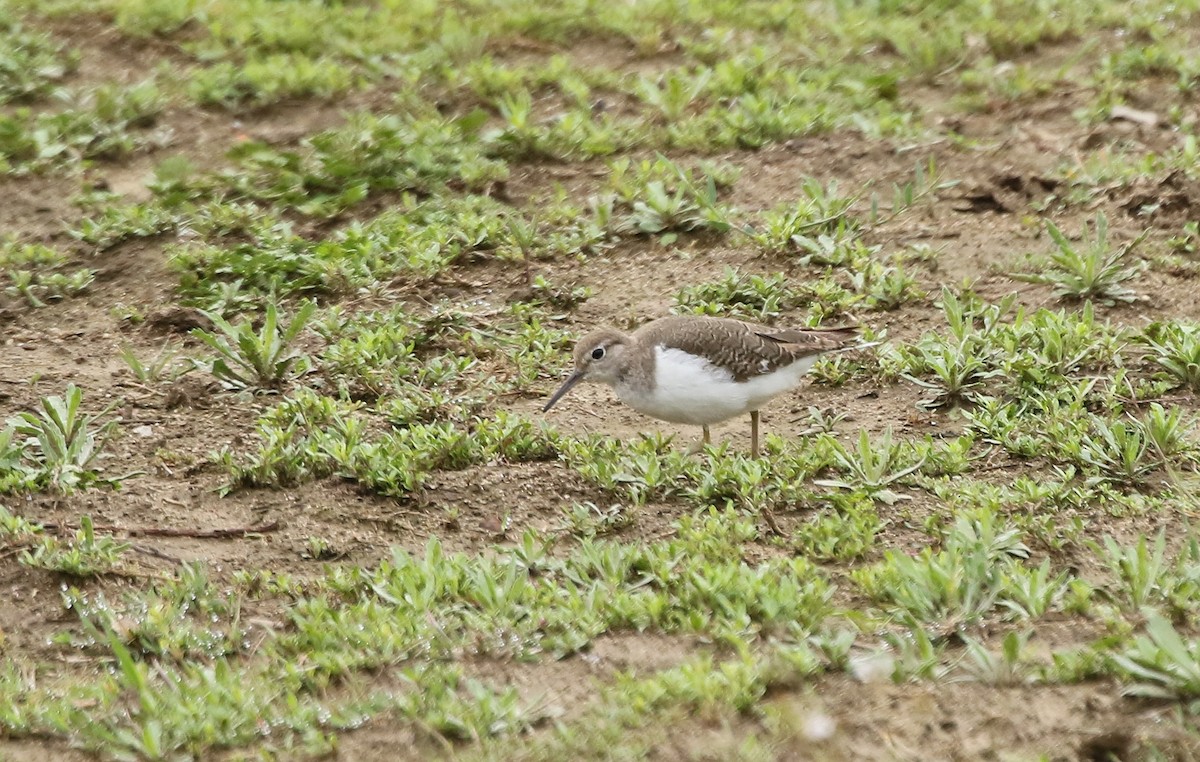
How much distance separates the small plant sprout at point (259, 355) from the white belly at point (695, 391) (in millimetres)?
1781

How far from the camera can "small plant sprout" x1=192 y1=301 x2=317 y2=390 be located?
750 cm

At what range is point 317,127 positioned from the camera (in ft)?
33.6

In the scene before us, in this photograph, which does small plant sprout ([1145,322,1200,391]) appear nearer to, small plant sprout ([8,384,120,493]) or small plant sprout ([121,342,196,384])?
small plant sprout ([121,342,196,384])

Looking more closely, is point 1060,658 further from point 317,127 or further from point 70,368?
point 317,127

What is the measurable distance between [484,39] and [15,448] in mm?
5542

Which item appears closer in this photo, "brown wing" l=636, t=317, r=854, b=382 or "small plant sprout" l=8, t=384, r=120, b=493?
"small plant sprout" l=8, t=384, r=120, b=493

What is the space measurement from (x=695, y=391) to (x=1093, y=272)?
2610 mm

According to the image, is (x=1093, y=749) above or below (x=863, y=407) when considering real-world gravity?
above

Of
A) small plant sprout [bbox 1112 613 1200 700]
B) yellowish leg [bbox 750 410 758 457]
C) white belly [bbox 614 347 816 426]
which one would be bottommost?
yellowish leg [bbox 750 410 758 457]

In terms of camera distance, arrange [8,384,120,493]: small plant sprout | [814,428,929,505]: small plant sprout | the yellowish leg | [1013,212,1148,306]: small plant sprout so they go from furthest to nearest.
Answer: [1013,212,1148,306]: small plant sprout, the yellowish leg, [8,384,120,493]: small plant sprout, [814,428,929,505]: small plant sprout

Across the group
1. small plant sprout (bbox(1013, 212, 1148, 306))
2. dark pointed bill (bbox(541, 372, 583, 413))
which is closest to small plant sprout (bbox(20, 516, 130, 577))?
dark pointed bill (bbox(541, 372, 583, 413))

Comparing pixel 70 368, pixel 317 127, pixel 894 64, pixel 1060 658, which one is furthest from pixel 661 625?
pixel 894 64

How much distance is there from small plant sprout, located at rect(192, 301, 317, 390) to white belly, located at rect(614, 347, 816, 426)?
1781 millimetres

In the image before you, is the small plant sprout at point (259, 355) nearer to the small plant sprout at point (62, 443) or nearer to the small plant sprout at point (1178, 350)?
the small plant sprout at point (62, 443)
